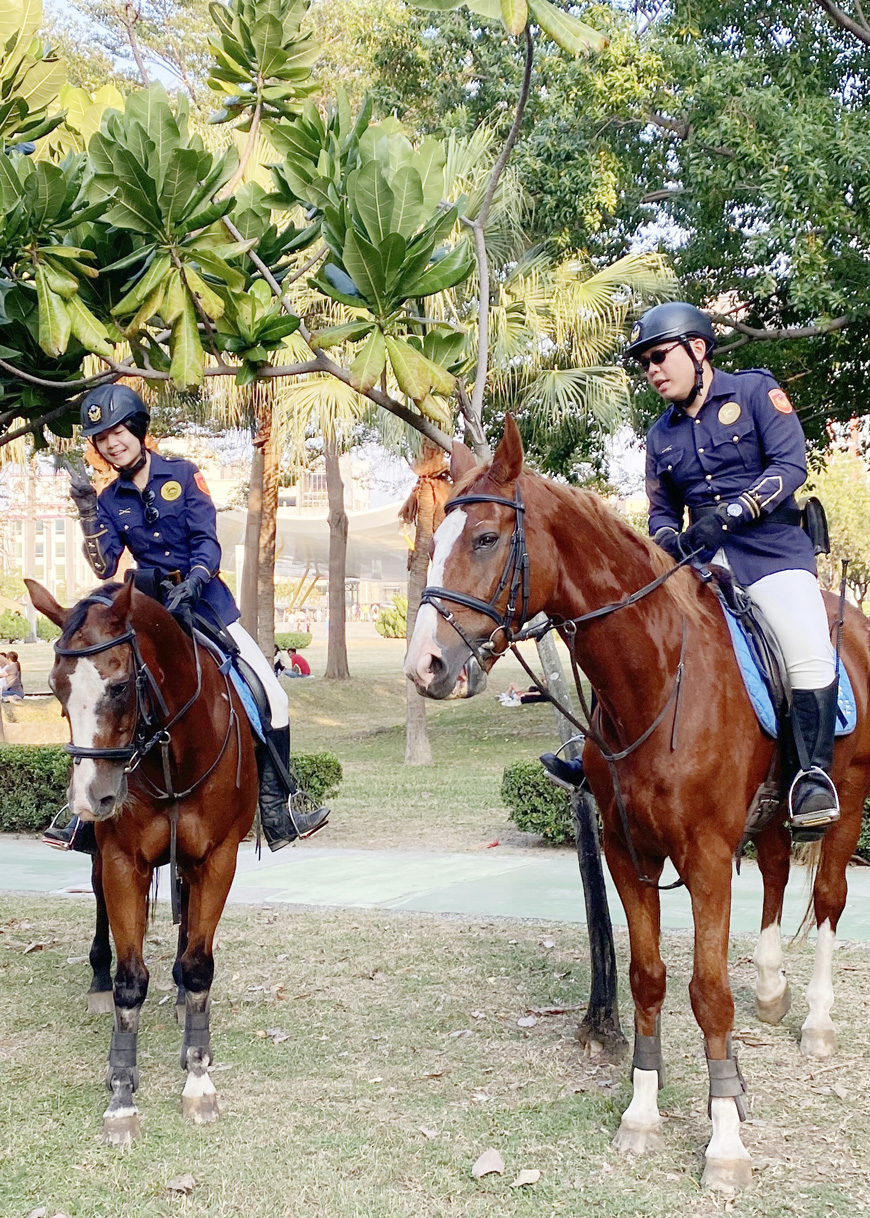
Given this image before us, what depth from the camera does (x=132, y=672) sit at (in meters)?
4.25

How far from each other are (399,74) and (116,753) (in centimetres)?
1368

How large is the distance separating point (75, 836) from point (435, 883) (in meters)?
4.72

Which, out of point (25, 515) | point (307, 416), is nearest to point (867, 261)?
point (307, 416)

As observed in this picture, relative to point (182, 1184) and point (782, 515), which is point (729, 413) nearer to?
point (782, 515)

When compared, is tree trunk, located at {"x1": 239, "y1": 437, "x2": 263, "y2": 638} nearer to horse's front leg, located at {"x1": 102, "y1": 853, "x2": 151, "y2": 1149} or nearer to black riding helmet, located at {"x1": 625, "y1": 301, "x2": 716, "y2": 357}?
horse's front leg, located at {"x1": 102, "y1": 853, "x2": 151, "y2": 1149}

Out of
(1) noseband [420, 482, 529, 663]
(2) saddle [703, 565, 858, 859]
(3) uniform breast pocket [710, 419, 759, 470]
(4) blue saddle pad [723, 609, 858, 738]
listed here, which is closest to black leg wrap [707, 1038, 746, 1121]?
Answer: (2) saddle [703, 565, 858, 859]

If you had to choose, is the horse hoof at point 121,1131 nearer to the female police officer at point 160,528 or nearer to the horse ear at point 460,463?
the female police officer at point 160,528

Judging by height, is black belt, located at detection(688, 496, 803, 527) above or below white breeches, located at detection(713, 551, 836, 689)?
above

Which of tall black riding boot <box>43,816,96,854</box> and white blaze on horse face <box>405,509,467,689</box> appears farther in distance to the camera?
tall black riding boot <box>43,816,96,854</box>

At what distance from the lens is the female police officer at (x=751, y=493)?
4434 millimetres

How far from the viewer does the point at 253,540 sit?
23.4 meters

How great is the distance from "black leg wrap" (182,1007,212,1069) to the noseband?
2.37 metres

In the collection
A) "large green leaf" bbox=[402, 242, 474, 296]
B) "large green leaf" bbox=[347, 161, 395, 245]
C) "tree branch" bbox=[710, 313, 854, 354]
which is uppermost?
"tree branch" bbox=[710, 313, 854, 354]

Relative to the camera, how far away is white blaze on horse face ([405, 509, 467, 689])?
3.44 metres
